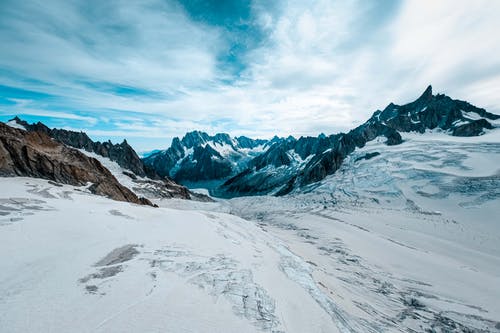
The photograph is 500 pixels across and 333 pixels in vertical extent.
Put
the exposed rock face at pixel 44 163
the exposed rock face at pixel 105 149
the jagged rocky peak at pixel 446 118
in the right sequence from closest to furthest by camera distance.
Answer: the exposed rock face at pixel 44 163 < the exposed rock face at pixel 105 149 < the jagged rocky peak at pixel 446 118

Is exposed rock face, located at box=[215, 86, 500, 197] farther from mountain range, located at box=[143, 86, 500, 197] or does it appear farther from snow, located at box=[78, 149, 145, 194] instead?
snow, located at box=[78, 149, 145, 194]

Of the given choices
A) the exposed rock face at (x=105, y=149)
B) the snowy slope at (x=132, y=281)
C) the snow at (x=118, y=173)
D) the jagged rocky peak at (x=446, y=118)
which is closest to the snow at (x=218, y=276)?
the snowy slope at (x=132, y=281)

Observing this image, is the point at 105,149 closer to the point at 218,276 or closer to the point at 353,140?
the point at 353,140

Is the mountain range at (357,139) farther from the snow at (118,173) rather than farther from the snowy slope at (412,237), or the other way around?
the snow at (118,173)

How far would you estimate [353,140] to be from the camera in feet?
398

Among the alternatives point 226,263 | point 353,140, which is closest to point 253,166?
point 353,140

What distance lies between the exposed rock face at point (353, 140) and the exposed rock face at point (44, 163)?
264 ft

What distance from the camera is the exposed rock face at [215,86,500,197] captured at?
370ft

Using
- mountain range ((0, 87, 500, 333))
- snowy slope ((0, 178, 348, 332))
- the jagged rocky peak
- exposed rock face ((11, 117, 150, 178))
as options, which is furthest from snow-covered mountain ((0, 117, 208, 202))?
the jagged rocky peak

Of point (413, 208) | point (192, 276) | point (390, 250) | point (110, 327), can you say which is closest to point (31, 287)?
point (110, 327)

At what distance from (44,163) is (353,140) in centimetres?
11659

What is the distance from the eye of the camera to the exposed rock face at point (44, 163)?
3706 centimetres

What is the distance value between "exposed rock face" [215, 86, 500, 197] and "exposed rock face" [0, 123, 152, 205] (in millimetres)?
80490

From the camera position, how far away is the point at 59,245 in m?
13.0
